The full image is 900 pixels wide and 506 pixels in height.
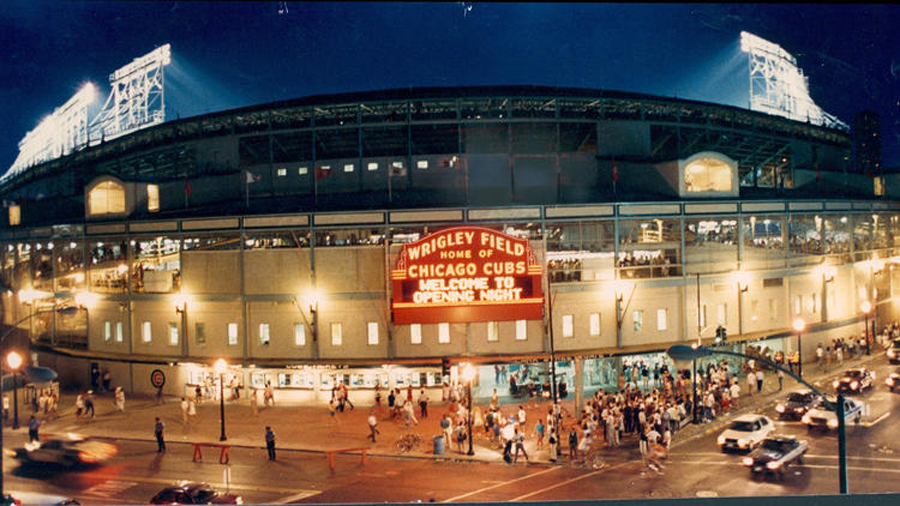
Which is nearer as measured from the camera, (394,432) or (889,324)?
(394,432)

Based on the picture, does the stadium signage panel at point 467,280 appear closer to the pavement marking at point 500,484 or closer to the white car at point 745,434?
the pavement marking at point 500,484

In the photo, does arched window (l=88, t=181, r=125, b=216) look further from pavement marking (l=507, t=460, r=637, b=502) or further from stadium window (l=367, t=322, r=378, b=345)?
pavement marking (l=507, t=460, r=637, b=502)

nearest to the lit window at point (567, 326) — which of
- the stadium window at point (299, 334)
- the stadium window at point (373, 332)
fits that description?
the stadium window at point (373, 332)

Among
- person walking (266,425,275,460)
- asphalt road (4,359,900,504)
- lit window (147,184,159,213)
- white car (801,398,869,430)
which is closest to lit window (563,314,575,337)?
asphalt road (4,359,900,504)

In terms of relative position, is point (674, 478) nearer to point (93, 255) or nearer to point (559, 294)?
point (559, 294)

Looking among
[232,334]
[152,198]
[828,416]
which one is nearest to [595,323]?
[828,416]

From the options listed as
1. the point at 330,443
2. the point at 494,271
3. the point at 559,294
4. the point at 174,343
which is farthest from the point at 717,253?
the point at 174,343

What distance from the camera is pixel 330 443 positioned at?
26922 millimetres

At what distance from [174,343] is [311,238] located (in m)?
10.9

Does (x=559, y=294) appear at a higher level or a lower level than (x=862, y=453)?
higher

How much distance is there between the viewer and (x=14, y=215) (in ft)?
162

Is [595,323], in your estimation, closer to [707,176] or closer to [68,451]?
[707,176]

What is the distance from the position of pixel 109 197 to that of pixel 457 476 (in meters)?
30.4

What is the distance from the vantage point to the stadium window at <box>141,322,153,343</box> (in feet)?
120
